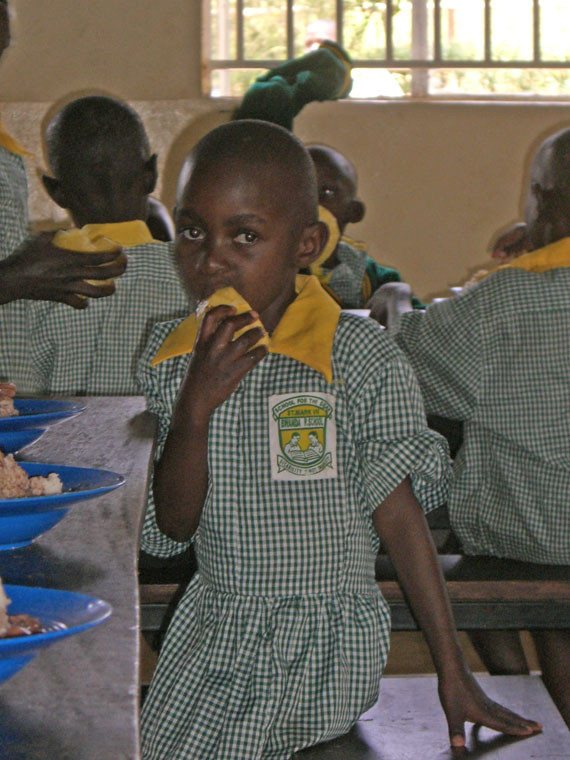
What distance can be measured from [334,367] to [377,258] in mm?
3994

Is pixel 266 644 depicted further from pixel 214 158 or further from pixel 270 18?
pixel 270 18

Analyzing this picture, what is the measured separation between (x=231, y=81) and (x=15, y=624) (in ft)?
16.6

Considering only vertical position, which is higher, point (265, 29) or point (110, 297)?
point (265, 29)

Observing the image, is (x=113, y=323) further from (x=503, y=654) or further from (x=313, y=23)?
(x=313, y=23)

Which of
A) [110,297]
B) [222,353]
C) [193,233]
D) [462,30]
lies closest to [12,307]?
[110,297]

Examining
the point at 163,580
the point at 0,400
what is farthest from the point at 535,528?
the point at 0,400

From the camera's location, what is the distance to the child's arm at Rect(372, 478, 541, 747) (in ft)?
4.78

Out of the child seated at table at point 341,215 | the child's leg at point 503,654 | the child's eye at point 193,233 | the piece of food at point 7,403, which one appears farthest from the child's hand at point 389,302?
the piece of food at point 7,403

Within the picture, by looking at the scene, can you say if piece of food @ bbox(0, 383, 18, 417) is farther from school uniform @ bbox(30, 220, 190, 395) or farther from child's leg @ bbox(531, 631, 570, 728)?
child's leg @ bbox(531, 631, 570, 728)

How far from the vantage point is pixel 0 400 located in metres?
1.28

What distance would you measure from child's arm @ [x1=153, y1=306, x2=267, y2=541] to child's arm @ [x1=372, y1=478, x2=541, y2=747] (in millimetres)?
306

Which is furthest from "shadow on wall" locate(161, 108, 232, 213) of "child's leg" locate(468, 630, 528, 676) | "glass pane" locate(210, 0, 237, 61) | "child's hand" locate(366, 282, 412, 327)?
"child's leg" locate(468, 630, 528, 676)

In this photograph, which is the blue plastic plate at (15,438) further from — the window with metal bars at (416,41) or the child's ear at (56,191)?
the window with metal bars at (416,41)

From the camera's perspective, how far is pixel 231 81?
17.5 feet
